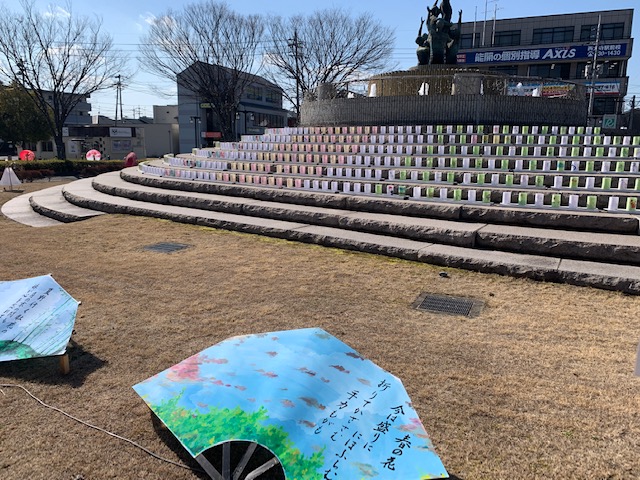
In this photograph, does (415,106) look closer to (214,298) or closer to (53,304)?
(214,298)

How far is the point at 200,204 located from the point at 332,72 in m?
25.4

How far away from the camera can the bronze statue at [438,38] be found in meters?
17.1

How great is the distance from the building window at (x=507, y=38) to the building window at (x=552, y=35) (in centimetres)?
196

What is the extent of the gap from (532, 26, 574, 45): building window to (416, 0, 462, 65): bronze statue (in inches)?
1765

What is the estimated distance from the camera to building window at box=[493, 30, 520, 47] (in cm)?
5575

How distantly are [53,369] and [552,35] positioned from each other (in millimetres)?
63062

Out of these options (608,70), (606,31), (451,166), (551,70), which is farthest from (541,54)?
(451,166)

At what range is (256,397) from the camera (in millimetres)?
2420

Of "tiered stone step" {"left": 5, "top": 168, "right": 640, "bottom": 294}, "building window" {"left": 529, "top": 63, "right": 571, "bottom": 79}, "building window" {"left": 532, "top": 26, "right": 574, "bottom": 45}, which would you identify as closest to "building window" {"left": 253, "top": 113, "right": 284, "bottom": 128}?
"building window" {"left": 529, "top": 63, "right": 571, "bottom": 79}

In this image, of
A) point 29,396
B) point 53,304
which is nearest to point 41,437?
point 29,396

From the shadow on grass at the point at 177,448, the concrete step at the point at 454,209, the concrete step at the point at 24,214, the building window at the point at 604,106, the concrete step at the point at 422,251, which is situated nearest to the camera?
the shadow on grass at the point at 177,448

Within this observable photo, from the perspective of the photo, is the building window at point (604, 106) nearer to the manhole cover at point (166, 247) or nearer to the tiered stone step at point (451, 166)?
the tiered stone step at point (451, 166)

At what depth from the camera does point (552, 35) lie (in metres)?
54.1

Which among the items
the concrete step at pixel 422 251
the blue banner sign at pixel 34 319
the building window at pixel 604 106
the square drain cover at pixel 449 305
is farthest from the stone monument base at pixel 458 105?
the building window at pixel 604 106
